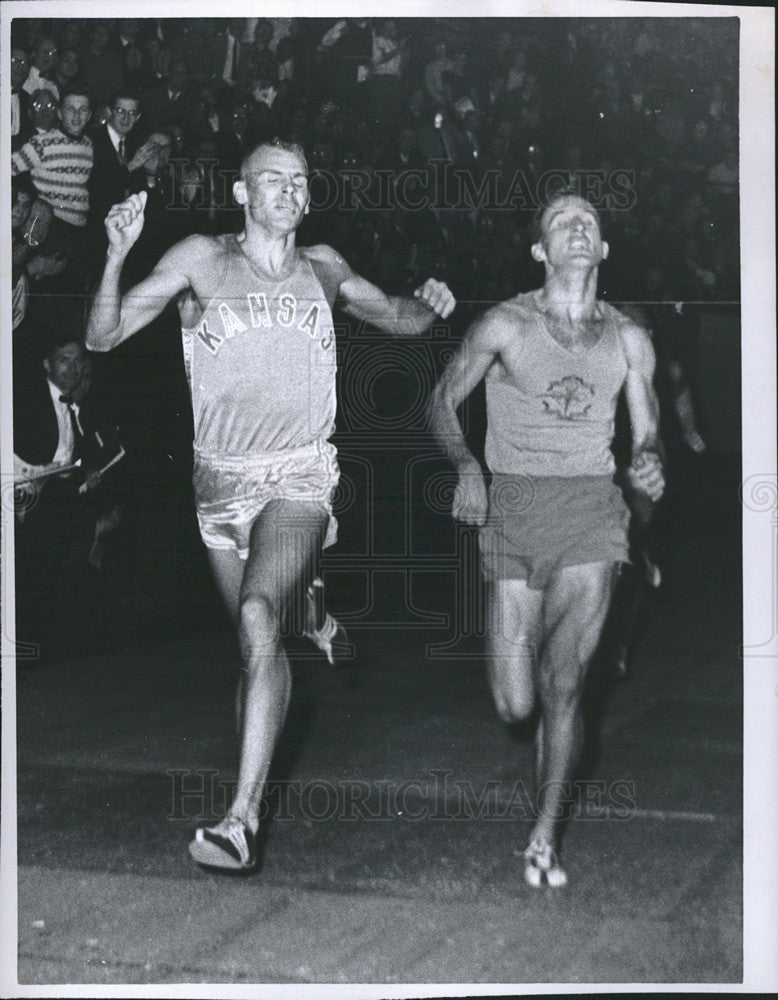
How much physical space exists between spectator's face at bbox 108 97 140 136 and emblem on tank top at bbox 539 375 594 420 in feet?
4.56

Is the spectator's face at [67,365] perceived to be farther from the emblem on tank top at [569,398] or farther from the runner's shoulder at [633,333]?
the runner's shoulder at [633,333]

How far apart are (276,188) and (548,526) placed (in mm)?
1228

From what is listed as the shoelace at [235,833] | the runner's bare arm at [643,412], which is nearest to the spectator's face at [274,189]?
the runner's bare arm at [643,412]

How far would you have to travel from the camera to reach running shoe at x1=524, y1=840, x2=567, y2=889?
4.11 meters

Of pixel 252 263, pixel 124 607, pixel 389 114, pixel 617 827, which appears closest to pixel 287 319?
pixel 252 263

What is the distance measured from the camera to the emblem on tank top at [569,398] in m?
4.17

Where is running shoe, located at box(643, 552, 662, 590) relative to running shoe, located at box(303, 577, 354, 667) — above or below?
above

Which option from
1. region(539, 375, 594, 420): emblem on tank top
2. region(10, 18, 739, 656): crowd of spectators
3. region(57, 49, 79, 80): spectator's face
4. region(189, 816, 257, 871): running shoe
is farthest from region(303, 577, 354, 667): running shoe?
region(57, 49, 79, 80): spectator's face

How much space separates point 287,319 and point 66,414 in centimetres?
68

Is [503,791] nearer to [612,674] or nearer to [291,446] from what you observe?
[612,674]

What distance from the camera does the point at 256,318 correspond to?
13.7ft

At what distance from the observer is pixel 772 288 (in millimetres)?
4152

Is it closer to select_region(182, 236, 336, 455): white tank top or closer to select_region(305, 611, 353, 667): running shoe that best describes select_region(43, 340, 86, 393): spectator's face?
select_region(182, 236, 336, 455): white tank top

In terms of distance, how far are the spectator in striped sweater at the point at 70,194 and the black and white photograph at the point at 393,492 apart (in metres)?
0.01
